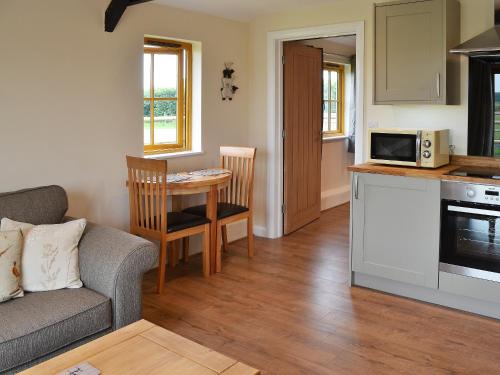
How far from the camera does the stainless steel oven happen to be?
322cm

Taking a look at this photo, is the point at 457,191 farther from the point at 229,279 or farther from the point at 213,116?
the point at 213,116

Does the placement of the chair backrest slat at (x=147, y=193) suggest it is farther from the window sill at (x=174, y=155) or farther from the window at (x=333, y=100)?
the window at (x=333, y=100)

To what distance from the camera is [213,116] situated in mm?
4816

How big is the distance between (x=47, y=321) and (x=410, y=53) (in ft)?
9.49

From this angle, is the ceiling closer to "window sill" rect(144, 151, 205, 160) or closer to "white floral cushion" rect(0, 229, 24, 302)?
"window sill" rect(144, 151, 205, 160)

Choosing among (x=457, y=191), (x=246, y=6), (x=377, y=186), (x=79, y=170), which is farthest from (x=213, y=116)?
(x=457, y=191)

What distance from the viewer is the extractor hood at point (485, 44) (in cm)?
326

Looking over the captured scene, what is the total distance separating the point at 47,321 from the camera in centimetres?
235

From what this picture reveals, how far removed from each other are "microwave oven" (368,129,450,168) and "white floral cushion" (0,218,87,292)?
7.26ft

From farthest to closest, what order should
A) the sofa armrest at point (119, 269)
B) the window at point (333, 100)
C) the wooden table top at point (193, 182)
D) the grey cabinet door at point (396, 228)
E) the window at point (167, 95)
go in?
the window at point (333, 100)
the window at point (167, 95)
the wooden table top at point (193, 182)
the grey cabinet door at point (396, 228)
the sofa armrest at point (119, 269)

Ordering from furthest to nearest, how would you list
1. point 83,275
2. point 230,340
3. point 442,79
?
point 442,79 → point 230,340 → point 83,275

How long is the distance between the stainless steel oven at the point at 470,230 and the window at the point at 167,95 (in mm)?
2336

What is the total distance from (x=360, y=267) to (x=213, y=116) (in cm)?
197

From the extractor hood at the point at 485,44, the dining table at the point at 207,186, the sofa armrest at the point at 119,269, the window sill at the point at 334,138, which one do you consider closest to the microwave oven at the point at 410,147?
the extractor hood at the point at 485,44
